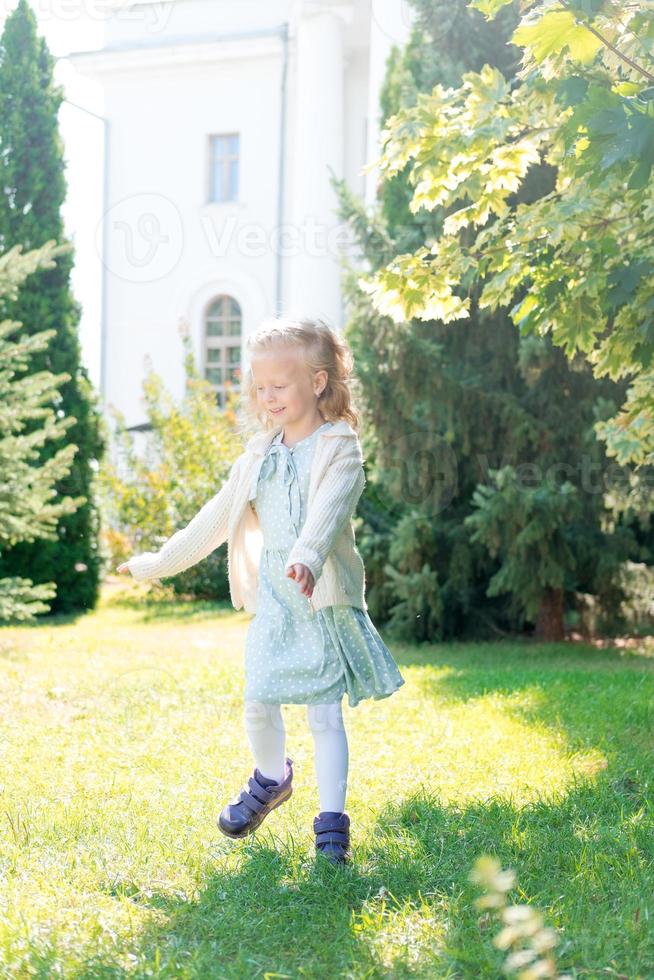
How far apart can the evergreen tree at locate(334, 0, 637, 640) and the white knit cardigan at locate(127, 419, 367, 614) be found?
502 cm

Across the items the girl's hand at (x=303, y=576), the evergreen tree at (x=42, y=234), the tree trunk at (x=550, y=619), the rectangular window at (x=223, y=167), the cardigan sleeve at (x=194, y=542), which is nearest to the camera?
the girl's hand at (x=303, y=576)

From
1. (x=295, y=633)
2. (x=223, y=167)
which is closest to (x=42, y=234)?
(x=295, y=633)

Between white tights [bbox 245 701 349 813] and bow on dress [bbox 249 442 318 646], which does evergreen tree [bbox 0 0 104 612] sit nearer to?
bow on dress [bbox 249 442 318 646]

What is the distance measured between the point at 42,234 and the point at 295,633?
848cm

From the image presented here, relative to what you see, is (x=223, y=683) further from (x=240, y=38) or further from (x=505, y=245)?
(x=240, y=38)

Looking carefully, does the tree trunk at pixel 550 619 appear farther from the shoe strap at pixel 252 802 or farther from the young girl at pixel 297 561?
the shoe strap at pixel 252 802

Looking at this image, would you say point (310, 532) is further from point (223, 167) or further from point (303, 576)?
point (223, 167)

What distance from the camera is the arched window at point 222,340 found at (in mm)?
19516

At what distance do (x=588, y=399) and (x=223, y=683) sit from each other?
4.04 m

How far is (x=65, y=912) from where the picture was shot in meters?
2.66

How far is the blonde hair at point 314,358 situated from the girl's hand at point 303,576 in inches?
25.3

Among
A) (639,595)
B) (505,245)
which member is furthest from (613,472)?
(505,245)

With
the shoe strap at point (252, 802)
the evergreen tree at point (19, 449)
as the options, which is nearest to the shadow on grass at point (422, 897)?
the shoe strap at point (252, 802)

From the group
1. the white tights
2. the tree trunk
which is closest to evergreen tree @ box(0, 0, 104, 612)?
the tree trunk
